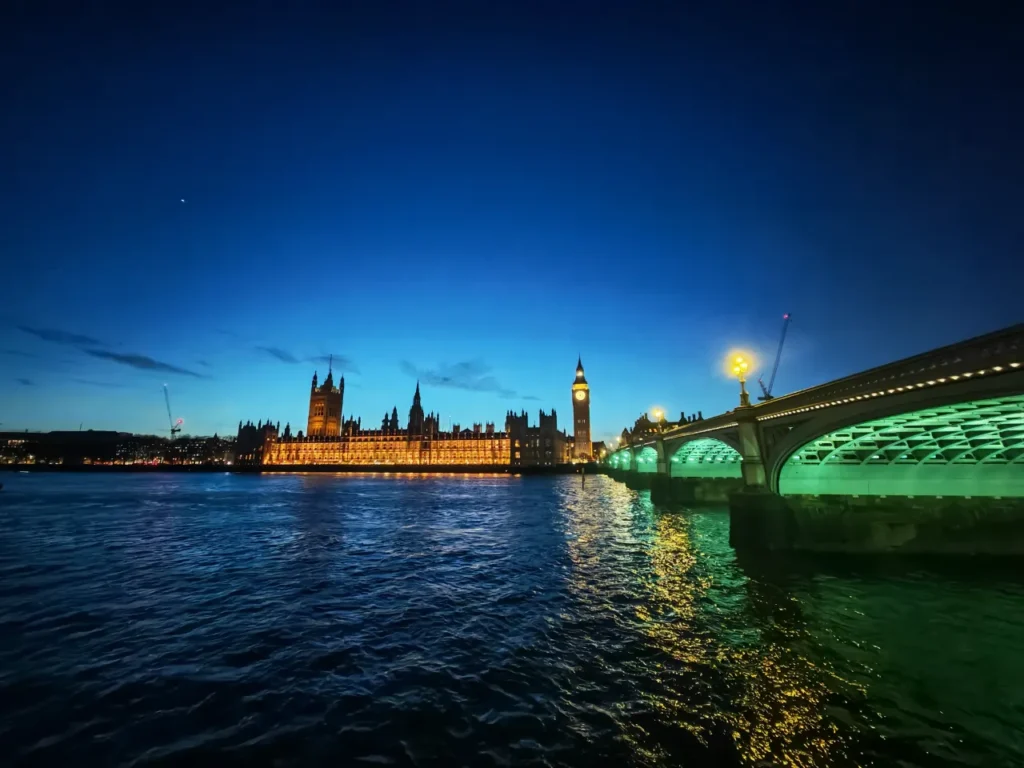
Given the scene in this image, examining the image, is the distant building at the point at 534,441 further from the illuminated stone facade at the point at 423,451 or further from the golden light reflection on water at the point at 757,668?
the golden light reflection on water at the point at 757,668

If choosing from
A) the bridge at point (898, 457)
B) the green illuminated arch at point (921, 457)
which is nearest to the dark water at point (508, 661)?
the bridge at point (898, 457)

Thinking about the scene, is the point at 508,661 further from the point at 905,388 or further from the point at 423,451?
the point at 423,451

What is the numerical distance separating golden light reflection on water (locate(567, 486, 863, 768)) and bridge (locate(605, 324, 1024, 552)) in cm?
498

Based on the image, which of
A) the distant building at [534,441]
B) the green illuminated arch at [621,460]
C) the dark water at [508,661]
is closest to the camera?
the dark water at [508,661]

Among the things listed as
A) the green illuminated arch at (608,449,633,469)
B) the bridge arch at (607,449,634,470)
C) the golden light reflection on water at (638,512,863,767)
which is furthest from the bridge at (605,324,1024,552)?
the green illuminated arch at (608,449,633,469)

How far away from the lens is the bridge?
14461 mm

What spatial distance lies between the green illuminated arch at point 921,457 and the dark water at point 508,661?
594cm

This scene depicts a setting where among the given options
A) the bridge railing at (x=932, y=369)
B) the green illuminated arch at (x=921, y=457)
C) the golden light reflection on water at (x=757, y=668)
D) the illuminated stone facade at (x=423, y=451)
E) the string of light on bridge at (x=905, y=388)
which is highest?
the illuminated stone facade at (x=423, y=451)

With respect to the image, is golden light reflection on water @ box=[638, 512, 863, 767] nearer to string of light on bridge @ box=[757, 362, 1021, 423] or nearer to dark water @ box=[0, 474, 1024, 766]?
dark water @ box=[0, 474, 1024, 766]

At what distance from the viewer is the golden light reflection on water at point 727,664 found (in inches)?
290

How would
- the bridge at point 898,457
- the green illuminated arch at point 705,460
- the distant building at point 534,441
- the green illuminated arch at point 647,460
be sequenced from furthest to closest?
the distant building at point 534,441
the green illuminated arch at point 647,460
the green illuminated arch at point 705,460
the bridge at point 898,457

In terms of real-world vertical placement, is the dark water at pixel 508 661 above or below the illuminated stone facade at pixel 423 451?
below

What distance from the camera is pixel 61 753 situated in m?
6.92

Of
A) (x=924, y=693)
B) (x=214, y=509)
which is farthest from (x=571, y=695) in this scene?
(x=214, y=509)
